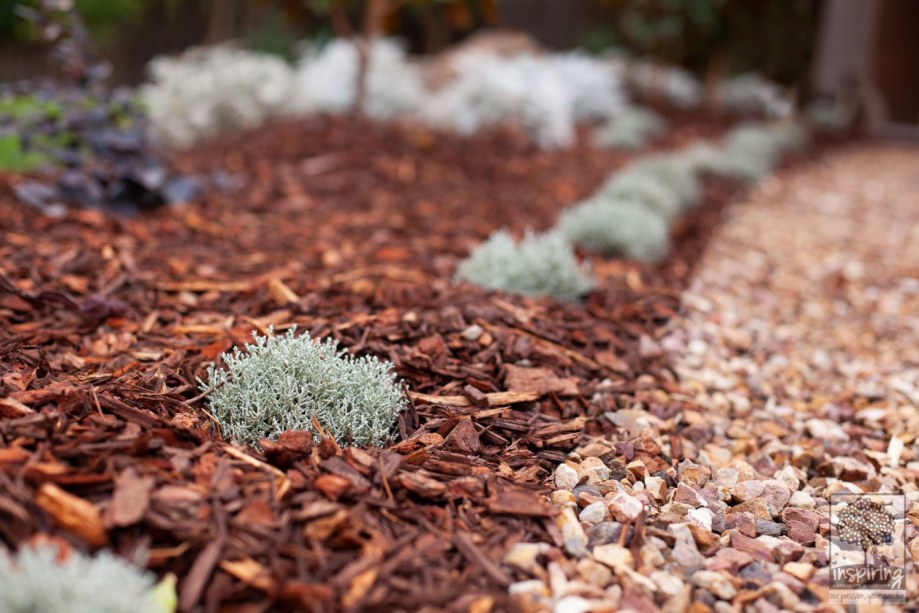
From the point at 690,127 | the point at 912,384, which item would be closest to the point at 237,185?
the point at 912,384

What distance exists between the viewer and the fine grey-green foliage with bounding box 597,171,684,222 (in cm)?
514

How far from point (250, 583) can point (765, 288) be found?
12.6 ft

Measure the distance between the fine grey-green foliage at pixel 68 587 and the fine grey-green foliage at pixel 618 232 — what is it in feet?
10.9

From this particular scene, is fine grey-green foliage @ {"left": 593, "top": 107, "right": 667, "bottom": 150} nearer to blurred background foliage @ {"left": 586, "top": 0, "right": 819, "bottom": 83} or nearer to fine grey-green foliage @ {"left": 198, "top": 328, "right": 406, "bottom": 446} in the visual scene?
blurred background foliage @ {"left": 586, "top": 0, "right": 819, "bottom": 83}

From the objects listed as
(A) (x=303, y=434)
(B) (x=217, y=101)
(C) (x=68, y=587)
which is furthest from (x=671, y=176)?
(C) (x=68, y=587)

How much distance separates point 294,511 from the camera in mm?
1819

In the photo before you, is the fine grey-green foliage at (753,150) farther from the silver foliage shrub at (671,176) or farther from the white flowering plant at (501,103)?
the white flowering plant at (501,103)

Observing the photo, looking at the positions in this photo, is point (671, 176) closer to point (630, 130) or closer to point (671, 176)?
point (671, 176)

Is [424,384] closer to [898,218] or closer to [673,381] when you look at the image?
[673,381]

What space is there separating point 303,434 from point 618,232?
2682mm

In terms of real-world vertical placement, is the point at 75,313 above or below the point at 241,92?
below

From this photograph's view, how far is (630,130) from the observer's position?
8.42 m

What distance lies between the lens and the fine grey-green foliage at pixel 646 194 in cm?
514

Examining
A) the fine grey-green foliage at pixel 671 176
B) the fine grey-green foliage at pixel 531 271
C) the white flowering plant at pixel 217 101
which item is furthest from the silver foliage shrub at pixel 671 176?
the white flowering plant at pixel 217 101
